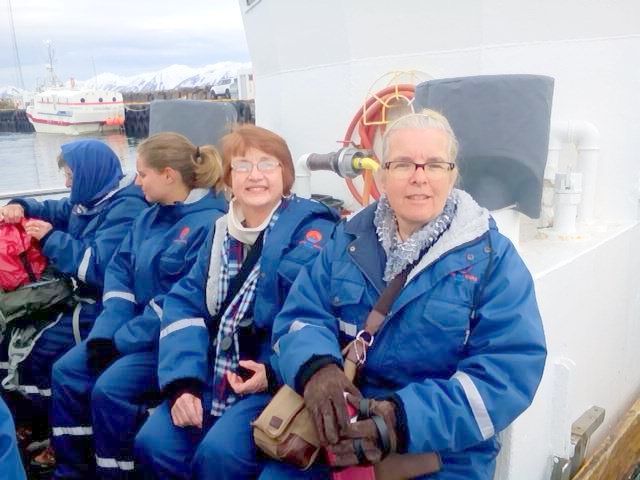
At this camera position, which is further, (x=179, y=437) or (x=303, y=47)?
(x=303, y=47)

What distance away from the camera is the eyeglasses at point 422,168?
71.2 inches

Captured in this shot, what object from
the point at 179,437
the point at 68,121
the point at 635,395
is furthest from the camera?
the point at 68,121

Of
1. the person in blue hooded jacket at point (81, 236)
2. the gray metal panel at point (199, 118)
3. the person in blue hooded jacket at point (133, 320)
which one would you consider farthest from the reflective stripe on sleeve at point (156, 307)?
the gray metal panel at point (199, 118)

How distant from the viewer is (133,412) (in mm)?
2518

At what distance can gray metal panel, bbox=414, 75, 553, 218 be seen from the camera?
2430 millimetres

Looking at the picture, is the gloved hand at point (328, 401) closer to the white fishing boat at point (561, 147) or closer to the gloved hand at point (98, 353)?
the white fishing boat at point (561, 147)

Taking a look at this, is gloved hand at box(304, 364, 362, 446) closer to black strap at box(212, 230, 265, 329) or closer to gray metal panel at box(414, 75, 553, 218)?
black strap at box(212, 230, 265, 329)

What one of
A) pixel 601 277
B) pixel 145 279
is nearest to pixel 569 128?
pixel 601 277

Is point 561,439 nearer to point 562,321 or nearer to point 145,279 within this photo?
point 562,321

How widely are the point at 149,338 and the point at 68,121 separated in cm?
3927

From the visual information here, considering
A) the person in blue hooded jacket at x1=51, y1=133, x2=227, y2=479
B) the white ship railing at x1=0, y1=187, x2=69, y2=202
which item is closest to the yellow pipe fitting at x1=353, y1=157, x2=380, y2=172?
the person in blue hooded jacket at x1=51, y1=133, x2=227, y2=479

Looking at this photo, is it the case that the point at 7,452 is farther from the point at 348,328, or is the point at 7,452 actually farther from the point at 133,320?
the point at 133,320

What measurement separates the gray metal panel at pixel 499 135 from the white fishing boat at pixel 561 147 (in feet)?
0.34

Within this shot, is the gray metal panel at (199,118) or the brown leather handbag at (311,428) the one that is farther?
the gray metal panel at (199,118)
